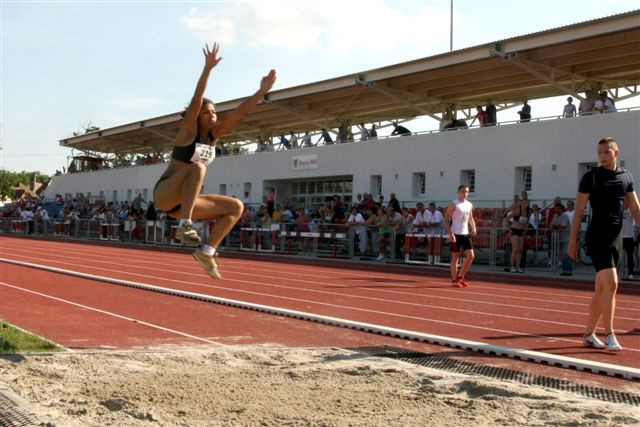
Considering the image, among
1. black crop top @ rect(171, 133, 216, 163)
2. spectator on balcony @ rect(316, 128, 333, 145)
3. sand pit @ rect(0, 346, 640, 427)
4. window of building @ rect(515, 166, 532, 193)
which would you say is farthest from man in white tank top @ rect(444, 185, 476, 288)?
spectator on balcony @ rect(316, 128, 333, 145)

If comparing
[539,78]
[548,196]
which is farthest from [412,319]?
[539,78]

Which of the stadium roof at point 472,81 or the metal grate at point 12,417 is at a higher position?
the stadium roof at point 472,81

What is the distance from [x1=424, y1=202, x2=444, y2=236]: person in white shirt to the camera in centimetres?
1948

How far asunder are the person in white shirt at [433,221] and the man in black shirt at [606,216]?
11.9m

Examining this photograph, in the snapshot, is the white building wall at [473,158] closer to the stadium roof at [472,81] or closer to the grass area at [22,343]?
the stadium roof at [472,81]

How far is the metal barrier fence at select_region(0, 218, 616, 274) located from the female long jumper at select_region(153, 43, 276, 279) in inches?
304

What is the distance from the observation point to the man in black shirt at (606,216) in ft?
23.9

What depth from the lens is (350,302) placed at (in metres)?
11.5

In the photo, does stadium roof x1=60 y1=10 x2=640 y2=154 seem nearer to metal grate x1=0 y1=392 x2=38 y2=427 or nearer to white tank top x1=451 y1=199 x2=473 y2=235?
white tank top x1=451 y1=199 x2=473 y2=235

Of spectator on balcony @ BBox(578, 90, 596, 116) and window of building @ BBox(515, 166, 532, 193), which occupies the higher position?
spectator on balcony @ BBox(578, 90, 596, 116)

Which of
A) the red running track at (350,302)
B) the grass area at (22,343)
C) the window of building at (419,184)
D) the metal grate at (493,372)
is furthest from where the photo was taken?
the window of building at (419,184)

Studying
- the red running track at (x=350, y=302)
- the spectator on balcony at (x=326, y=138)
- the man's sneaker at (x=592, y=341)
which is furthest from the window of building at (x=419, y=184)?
the man's sneaker at (x=592, y=341)

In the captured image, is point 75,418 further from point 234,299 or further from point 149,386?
point 234,299

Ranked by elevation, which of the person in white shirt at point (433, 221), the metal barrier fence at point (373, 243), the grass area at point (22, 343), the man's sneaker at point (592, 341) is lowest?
the grass area at point (22, 343)
